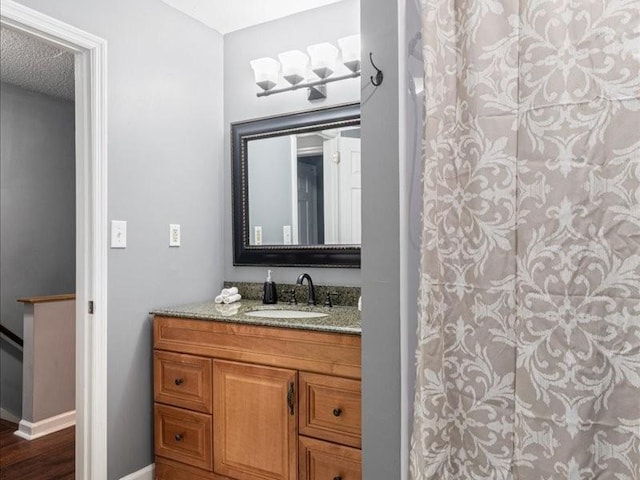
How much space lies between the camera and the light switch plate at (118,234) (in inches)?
83.0

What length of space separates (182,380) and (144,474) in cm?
52

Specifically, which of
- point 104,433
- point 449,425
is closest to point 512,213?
point 449,425

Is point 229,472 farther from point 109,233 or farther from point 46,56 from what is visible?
point 46,56

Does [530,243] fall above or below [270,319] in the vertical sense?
above

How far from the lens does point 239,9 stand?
97.8 inches

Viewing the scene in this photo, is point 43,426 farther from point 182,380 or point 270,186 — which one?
point 270,186

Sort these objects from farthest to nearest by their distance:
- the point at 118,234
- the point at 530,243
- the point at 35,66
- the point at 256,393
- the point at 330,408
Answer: the point at 35,66 → the point at 118,234 → the point at 256,393 → the point at 330,408 → the point at 530,243

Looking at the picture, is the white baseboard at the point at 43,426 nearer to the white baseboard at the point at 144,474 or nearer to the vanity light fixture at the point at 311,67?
the white baseboard at the point at 144,474

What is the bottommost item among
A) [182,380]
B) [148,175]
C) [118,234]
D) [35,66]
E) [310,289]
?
[182,380]

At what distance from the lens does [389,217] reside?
1162mm

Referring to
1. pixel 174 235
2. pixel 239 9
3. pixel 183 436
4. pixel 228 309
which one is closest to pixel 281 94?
pixel 239 9

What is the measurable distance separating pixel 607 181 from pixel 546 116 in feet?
0.53

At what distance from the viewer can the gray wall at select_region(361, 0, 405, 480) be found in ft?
3.78

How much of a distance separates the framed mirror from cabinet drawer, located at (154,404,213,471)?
0.87 meters
